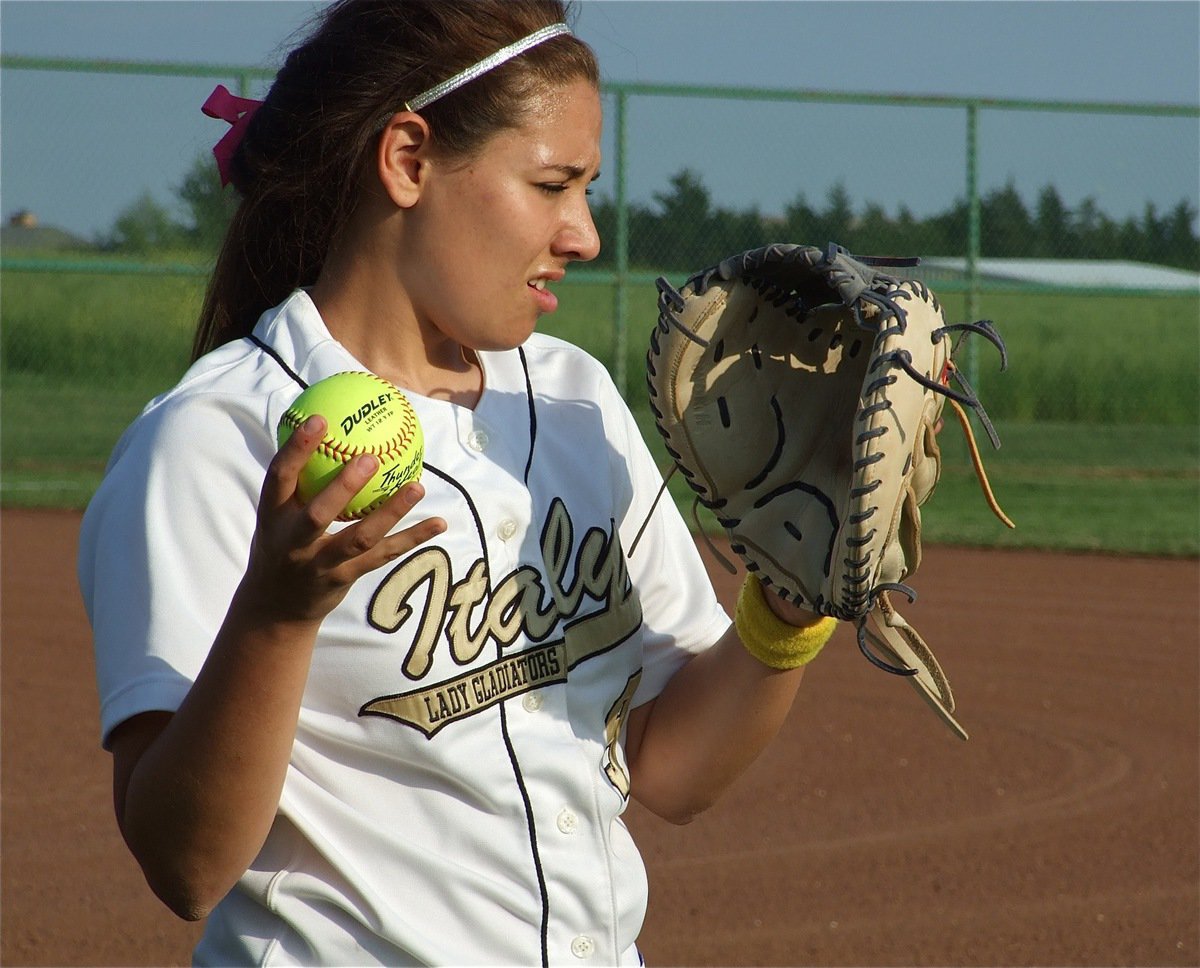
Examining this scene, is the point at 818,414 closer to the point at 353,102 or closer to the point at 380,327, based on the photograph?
the point at 380,327

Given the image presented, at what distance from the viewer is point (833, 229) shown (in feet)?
37.3

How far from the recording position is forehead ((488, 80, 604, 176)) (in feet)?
4.93

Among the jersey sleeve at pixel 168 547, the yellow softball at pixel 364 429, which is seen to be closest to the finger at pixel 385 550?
the yellow softball at pixel 364 429

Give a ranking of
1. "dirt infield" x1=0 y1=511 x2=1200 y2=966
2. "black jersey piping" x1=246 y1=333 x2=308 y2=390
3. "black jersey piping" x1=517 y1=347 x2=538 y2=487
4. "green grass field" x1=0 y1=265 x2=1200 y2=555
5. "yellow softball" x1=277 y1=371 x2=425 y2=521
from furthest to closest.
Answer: "green grass field" x1=0 y1=265 x2=1200 y2=555
"dirt infield" x1=0 y1=511 x2=1200 y2=966
"black jersey piping" x1=517 y1=347 x2=538 y2=487
"black jersey piping" x1=246 y1=333 x2=308 y2=390
"yellow softball" x1=277 y1=371 x2=425 y2=521

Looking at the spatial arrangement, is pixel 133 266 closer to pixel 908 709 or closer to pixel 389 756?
pixel 908 709

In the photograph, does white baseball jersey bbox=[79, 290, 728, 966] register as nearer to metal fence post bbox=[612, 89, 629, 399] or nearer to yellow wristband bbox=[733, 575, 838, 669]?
yellow wristband bbox=[733, 575, 838, 669]

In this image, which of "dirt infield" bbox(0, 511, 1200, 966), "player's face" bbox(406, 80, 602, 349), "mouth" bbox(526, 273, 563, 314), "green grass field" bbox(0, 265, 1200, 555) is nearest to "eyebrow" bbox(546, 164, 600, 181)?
"player's face" bbox(406, 80, 602, 349)

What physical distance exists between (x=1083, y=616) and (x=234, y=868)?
554 centimetres

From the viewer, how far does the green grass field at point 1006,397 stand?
867 cm

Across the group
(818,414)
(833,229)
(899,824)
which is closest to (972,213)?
(833,229)

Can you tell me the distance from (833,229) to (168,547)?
34.4 feet

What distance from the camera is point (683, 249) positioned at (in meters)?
10.6

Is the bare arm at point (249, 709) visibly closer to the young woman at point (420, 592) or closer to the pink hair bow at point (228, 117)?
the young woman at point (420, 592)

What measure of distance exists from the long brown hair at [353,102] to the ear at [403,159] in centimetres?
2
